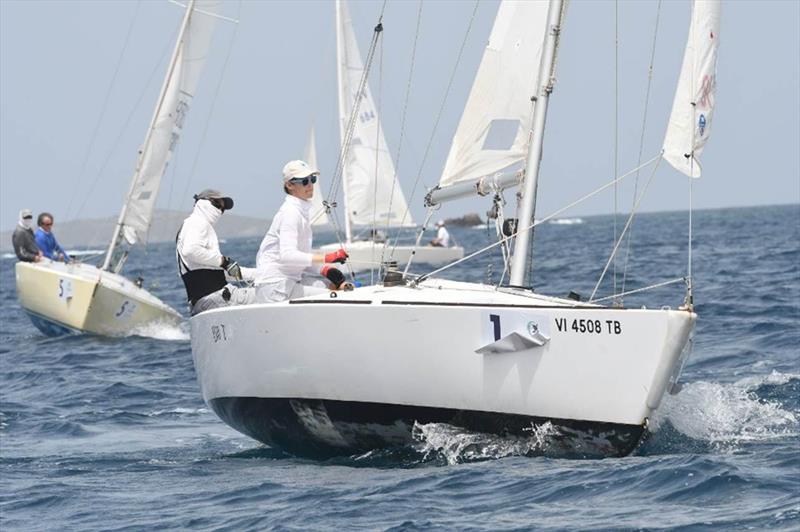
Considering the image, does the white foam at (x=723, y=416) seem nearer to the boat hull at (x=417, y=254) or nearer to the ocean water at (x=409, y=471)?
the ocean water at (x=409, y=471)

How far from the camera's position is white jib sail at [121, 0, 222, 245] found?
22984mm

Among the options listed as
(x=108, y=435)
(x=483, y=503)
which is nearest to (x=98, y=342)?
(x=108, y=435)

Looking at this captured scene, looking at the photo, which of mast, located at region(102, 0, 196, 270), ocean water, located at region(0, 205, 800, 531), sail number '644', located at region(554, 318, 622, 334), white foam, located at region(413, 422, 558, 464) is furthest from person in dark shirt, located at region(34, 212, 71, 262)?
sail number '644', located at region(554, 318, 622, 334)

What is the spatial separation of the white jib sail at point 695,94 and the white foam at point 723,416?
4.37 ft

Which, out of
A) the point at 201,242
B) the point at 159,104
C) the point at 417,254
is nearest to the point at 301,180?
the point at 201,242

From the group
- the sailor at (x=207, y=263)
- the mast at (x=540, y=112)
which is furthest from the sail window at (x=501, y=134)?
the sailor at (x=207, y=263)

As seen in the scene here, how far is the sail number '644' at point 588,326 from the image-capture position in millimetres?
7688

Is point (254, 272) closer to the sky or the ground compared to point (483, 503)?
closer to the sky

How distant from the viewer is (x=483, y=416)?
8.11 metres

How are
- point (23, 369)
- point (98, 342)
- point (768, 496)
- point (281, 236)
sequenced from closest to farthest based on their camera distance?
point (768, 496)
point (281, 236)
point (23, 369)
point (98, 342)

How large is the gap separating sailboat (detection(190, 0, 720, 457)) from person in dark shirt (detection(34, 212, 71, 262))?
11.6 m

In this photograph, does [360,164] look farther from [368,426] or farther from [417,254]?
[368,426]

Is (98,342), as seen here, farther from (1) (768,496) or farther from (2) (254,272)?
(1) (768,496)

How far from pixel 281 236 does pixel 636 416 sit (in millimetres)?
2425
